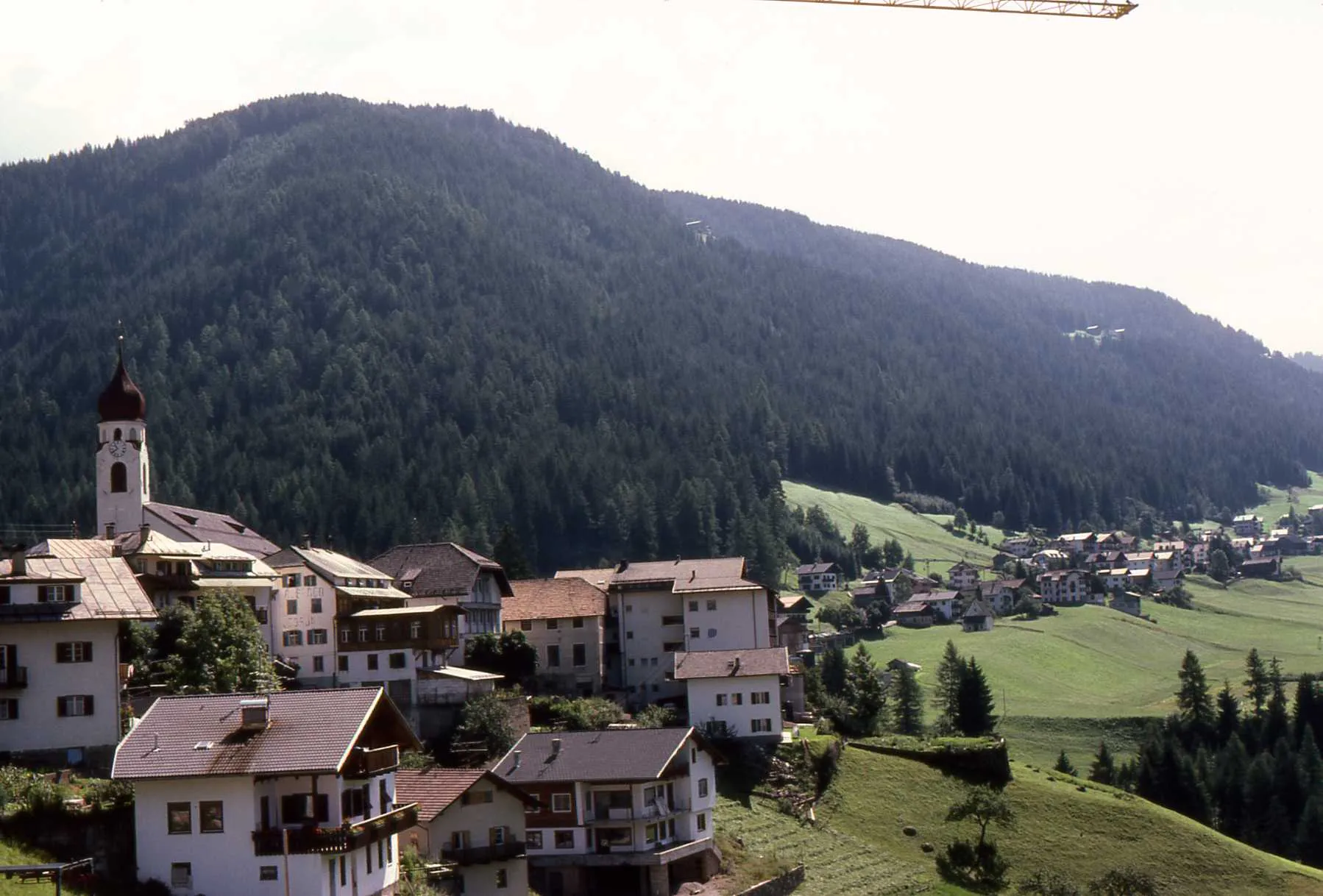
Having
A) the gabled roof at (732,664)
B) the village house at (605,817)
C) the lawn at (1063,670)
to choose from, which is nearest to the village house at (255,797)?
the village house at (605,817)

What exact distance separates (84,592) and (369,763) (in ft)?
62.2

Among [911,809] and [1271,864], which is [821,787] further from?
[1271,864]

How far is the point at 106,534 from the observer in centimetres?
10388

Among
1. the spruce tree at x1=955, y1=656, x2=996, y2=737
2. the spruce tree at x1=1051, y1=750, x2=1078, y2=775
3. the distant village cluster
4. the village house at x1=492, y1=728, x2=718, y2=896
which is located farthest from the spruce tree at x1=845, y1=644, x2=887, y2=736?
the village house at x1=492, y1=728, x2=718, y2=896

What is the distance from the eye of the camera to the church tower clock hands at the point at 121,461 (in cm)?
10700

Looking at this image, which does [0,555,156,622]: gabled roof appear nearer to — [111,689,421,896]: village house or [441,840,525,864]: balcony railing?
[111,689,421,896]: village house

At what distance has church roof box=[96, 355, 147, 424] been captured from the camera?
110062 millimetres

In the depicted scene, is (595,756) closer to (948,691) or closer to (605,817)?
(605,817)

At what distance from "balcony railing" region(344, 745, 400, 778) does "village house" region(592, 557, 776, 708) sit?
52.2 m

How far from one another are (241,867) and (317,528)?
5513 inches

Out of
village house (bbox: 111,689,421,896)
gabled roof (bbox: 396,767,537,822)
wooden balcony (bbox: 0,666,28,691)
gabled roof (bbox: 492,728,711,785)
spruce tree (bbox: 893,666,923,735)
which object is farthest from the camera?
spruce tree (bbox: 893,666,923,735)

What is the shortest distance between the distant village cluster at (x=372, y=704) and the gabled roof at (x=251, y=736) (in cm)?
8

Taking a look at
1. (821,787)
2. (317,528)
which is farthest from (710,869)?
(317,528)

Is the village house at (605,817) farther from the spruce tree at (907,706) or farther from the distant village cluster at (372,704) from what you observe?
the spruce tree at (907,706)
